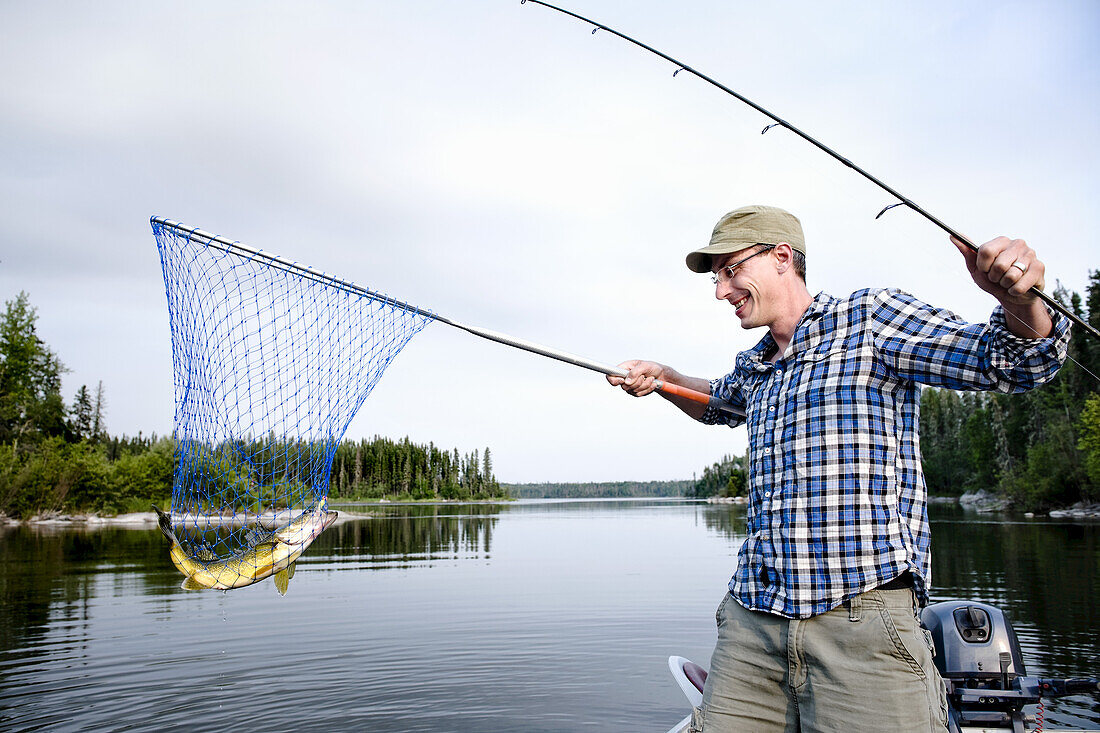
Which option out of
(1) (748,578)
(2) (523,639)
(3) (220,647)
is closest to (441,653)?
(2) (523,639)

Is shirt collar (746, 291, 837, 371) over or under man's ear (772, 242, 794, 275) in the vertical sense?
under

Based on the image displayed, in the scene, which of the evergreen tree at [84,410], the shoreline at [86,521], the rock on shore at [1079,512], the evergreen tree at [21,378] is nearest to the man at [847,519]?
the shoreline at [86,521]

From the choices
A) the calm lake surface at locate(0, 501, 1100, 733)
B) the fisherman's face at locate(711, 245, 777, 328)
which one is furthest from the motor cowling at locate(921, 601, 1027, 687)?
the calm lake surface at locate(0, 501, 1100, 733)

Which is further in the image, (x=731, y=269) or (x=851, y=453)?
(x=731, y=269)

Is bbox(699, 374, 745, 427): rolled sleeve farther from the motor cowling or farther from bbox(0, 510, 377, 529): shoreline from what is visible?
bbox(0, 510, 377, 529): shoreline

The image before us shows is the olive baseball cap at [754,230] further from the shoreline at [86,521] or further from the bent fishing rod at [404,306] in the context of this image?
the shoreline at [86,521]

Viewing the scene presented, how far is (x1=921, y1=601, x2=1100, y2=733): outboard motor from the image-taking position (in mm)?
4566

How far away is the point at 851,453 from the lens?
2.40 m

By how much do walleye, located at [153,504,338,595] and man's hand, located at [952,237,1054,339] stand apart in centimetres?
407

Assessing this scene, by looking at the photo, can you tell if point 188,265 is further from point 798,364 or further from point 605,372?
point 798,364

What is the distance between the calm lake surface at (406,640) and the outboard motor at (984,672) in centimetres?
360

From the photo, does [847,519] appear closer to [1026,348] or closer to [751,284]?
[1026,348]

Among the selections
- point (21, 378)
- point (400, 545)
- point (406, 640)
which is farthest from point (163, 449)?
point (406, 640)

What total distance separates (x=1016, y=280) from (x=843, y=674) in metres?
1.25
